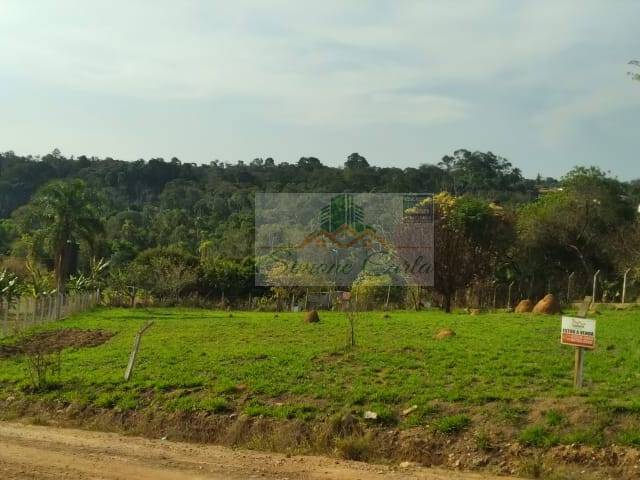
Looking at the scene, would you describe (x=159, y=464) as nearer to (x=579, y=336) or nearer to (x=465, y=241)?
(x=579, y=336)

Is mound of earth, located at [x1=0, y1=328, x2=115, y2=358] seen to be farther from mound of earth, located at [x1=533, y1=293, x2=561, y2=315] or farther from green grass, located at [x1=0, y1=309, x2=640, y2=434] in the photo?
mound of earth, located at [x1=533, y1=293, x2=561, y2=315]

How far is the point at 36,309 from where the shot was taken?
2950 cm

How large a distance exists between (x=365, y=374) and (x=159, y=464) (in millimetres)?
5118

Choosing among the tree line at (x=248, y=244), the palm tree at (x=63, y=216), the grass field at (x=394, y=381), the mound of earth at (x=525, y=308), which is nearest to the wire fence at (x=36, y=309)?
the tree line at (x=248, y=244)

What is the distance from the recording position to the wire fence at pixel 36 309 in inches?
998

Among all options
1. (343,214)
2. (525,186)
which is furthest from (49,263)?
(525,186)

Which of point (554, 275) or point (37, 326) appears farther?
point (554, 275)

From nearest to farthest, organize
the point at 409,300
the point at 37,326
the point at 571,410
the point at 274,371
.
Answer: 1. the point at 571,410
2. the point at 274,371
3. the point at 37,326
4. the point at 409,300

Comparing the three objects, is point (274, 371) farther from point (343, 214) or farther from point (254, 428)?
point (343, 214)

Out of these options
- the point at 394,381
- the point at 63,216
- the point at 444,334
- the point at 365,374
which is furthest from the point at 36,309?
the point at 394,381

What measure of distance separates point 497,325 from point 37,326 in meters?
18.9

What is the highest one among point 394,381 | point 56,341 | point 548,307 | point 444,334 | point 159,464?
point 548,307

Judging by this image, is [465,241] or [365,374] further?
[465,241]

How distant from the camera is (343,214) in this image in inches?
1838
